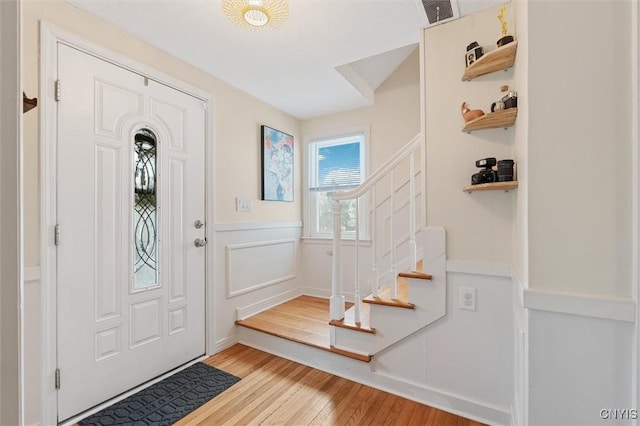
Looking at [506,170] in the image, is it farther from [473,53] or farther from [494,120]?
[473,53]

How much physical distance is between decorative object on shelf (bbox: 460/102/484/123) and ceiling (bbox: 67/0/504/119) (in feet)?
2.00

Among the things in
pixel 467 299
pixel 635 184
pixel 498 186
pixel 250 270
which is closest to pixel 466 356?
pixel 467 299

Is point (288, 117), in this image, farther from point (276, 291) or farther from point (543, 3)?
point (543, 3)

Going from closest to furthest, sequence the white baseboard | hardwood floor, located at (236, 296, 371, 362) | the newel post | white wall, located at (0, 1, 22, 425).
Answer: white wall, located at (0, 1, 22, 425) → the newel post → hardwood floor, located at (236, 296, 371, 362) → the white baseboard

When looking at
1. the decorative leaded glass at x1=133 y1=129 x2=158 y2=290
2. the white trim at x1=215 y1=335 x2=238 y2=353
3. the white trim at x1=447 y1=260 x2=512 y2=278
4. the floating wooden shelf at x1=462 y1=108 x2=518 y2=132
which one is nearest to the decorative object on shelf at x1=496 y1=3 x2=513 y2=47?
the floating wooden shelf at x1=462 y1=108 x2=518 y2=132

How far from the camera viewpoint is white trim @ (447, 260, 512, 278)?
1563 millimetres

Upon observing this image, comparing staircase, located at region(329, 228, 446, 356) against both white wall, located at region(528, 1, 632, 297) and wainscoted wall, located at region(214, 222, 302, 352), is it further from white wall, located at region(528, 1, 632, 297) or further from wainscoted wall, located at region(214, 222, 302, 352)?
wainscoted wall, located at region(214, 222, 302, 352)

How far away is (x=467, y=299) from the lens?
166 cm

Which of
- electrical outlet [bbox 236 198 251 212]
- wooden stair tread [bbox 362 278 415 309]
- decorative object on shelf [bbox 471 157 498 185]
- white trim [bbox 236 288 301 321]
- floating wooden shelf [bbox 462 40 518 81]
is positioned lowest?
white trim [bbox 236 288 301 321]

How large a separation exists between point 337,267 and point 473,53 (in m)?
1.60

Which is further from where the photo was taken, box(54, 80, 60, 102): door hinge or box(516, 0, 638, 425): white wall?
box(54, 80, 60, 102): door hinge

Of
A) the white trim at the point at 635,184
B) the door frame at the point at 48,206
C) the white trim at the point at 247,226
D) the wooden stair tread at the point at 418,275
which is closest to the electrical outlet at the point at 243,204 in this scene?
the white trim at the point at 247,226

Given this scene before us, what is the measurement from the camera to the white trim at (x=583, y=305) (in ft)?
2.91

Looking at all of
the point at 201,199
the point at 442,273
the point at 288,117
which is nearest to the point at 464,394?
the point at 442,273
